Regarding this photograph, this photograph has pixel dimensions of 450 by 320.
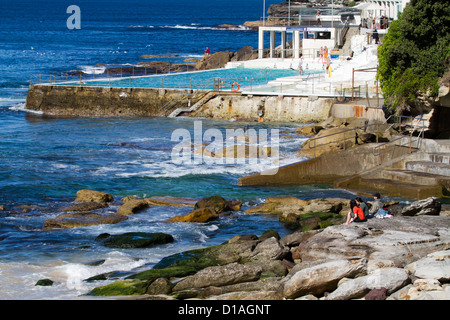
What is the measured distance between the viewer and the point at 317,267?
15016 mm

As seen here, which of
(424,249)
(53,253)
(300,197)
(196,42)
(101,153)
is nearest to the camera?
(424,249)

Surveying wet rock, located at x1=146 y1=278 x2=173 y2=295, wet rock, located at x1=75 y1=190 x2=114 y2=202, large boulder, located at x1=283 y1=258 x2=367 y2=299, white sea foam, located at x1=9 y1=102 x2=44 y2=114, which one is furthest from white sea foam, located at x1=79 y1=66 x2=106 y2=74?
large boulder, located at x1=283 y1=258 x2=367 y2=299

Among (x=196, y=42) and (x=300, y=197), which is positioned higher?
(x=196, y=42)

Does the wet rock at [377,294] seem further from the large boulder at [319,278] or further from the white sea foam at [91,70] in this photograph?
the white sea foam at [91,70]

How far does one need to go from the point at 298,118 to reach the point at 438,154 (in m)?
15.5

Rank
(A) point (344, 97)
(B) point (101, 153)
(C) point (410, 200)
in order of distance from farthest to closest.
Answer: (A) point (344, 97) → (B) point (101, 153) → (C) point (410, 200)

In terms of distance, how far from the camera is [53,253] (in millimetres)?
19453

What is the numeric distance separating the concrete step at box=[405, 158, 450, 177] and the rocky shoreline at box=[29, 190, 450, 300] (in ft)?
11.3

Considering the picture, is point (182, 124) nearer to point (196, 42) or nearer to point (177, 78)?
point (177, 78)

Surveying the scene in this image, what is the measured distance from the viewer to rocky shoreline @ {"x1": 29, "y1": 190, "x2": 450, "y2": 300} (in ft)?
47.1

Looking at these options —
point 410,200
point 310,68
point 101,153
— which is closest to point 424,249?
point 410,200

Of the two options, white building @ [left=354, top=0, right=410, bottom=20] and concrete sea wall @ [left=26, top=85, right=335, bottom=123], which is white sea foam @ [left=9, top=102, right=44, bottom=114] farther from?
white building @ [left=354, top=0, right=410, bottom=20]

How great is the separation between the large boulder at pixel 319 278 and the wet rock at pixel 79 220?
925cm

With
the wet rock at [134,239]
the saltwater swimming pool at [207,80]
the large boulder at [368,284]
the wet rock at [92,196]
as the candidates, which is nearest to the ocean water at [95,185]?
the wet rock at [134,239]
